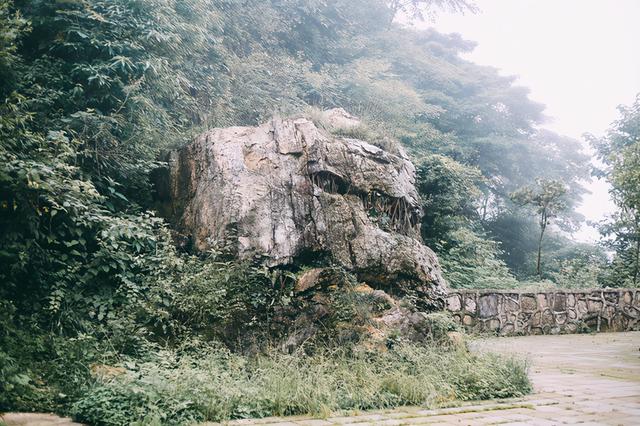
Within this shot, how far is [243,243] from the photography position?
6.34 meters

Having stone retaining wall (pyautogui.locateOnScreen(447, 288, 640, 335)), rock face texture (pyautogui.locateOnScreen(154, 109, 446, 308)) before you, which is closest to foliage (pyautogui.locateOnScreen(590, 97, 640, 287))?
stone retaining wall (pyautogui.locateOnScreen(447, 288, 640, 335))

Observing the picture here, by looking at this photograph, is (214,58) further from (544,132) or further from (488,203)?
(544,132)

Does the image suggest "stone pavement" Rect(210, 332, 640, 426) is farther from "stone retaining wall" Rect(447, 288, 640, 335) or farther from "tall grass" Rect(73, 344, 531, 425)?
"stone retaining wall" Rect(447, 288, 640, 335)

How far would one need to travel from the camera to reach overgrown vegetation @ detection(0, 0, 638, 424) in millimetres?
4109

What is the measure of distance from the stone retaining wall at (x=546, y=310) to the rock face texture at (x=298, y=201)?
14.6 ft

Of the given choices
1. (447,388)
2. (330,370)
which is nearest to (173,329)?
(330,370)

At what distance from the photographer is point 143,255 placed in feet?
20.5

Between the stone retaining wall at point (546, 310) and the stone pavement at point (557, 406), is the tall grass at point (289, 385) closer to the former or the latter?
the stone pavement at point (557, 406)

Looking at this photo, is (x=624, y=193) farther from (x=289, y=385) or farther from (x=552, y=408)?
(x=289, y=385)

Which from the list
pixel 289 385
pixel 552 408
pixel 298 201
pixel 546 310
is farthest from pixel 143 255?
pixel 546 310

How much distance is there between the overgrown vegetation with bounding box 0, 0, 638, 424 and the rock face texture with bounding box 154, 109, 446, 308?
413mm

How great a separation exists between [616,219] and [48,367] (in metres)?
20.4

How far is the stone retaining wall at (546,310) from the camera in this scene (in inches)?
467

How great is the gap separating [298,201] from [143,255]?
2361 mm
